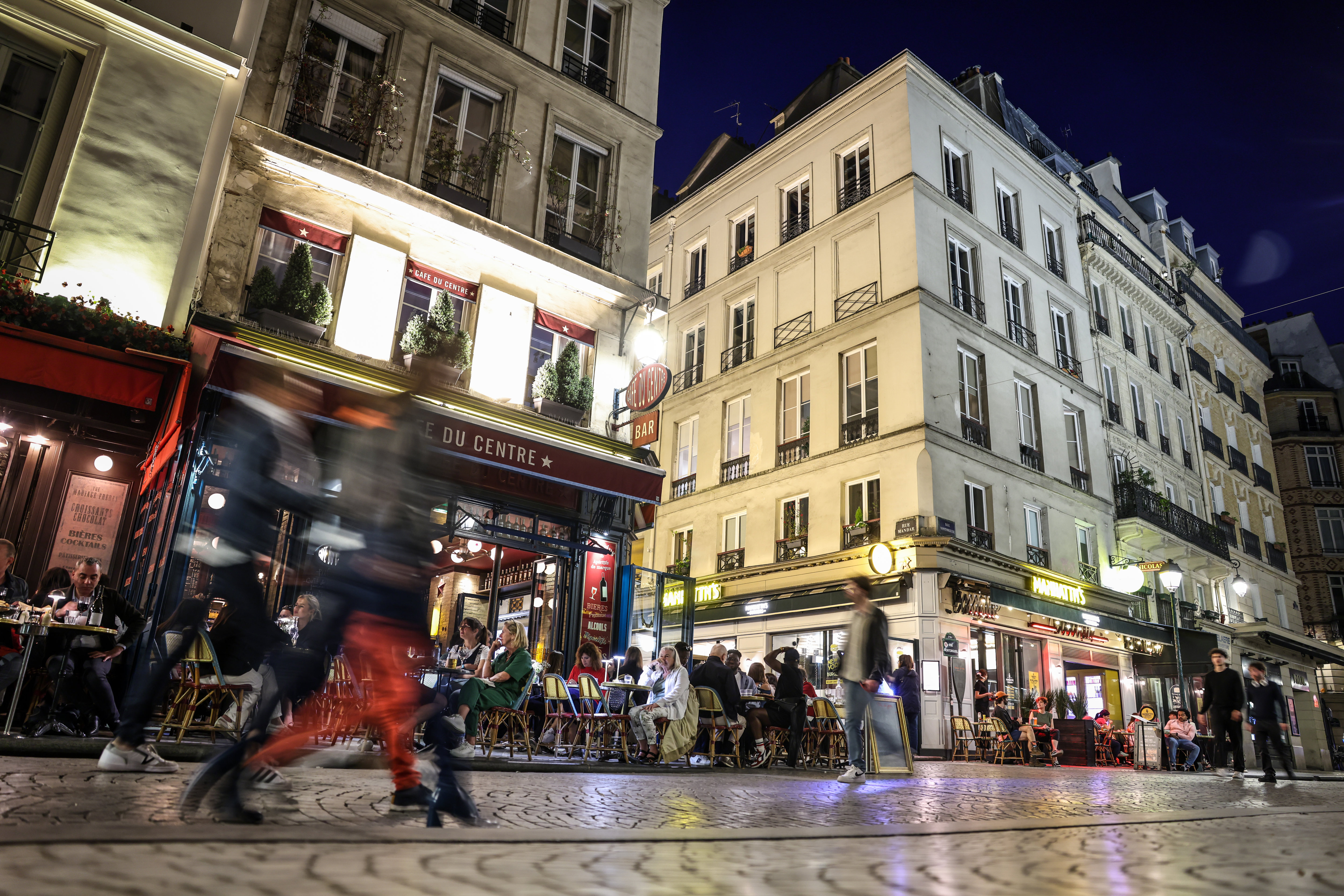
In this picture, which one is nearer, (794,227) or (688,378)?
(794,227)

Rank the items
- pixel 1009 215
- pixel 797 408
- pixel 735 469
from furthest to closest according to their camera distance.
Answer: pixel 1009 215
pixel 735 469
pixel 797 408

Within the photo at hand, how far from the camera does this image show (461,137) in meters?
13.1

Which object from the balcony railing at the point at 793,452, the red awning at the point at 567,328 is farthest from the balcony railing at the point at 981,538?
the red awning at the point at 567,328

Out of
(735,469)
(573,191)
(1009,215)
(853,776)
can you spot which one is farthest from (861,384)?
(853,776)

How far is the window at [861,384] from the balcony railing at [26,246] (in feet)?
51.3

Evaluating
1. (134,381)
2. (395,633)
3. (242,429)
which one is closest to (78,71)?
(134,381)

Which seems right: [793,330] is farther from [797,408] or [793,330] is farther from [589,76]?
[589,76]

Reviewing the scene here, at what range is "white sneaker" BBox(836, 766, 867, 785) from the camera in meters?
Result: 7.49

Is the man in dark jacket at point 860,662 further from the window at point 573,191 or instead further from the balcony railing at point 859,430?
the balcony railing at point 859,430

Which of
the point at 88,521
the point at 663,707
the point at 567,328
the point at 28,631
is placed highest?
the point at 567,328

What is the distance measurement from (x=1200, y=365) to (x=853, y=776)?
29871mm

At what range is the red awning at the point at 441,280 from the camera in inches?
484

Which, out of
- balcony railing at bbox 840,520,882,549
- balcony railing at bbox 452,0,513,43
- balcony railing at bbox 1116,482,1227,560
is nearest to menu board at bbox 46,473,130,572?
balcony railing at bbox 452,0,513,43

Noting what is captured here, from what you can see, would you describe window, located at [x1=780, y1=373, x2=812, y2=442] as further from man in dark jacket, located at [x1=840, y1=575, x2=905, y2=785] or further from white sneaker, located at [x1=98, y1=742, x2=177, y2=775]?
white sneaker, located at [x1=98, y1=742, x2=177, y2=775]
